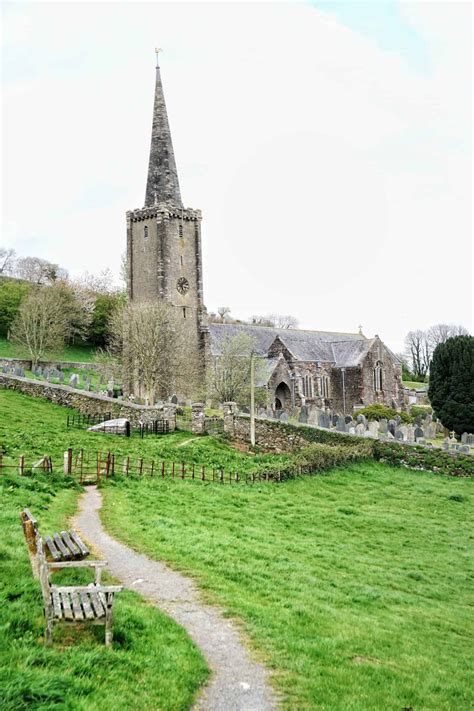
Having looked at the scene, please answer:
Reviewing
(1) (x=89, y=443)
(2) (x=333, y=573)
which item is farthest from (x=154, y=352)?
(2) (x=333, y=573)

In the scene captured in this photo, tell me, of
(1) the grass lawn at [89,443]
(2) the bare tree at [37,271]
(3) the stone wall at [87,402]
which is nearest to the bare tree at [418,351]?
(2) the bare tree at [37,271]

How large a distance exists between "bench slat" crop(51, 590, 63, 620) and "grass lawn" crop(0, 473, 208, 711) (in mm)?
255

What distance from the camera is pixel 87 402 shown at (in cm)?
3884

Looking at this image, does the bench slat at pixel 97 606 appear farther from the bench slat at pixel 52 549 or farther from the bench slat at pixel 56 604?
the bench slat at pixel 52 549

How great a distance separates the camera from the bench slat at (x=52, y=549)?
1069 cm

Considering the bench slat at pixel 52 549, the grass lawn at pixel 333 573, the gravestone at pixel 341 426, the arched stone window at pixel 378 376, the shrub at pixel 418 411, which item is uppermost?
the arched stone window at pixel 378 376

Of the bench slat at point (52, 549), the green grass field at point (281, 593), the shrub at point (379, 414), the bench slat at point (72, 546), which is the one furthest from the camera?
the shrub at point (379, 414)

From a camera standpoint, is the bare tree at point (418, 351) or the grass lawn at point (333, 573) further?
the bare tree at point (418, 351)

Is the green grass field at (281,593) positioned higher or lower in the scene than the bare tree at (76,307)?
lower

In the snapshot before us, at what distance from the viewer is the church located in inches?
2183

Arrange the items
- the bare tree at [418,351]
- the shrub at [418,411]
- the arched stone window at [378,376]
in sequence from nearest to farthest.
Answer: the shrub at [418,411]
the arched stone window at [378,376]
the bare tree at [418,351]

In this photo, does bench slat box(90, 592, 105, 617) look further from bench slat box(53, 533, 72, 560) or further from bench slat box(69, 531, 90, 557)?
bench slat box(69, 531, 90, 557)

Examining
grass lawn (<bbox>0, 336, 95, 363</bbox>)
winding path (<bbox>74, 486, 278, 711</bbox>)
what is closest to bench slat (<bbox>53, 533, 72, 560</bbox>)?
winding path (<bbox>74, 486, 278, 711</bbox>)

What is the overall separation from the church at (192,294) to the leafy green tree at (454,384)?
1117 centimetres
